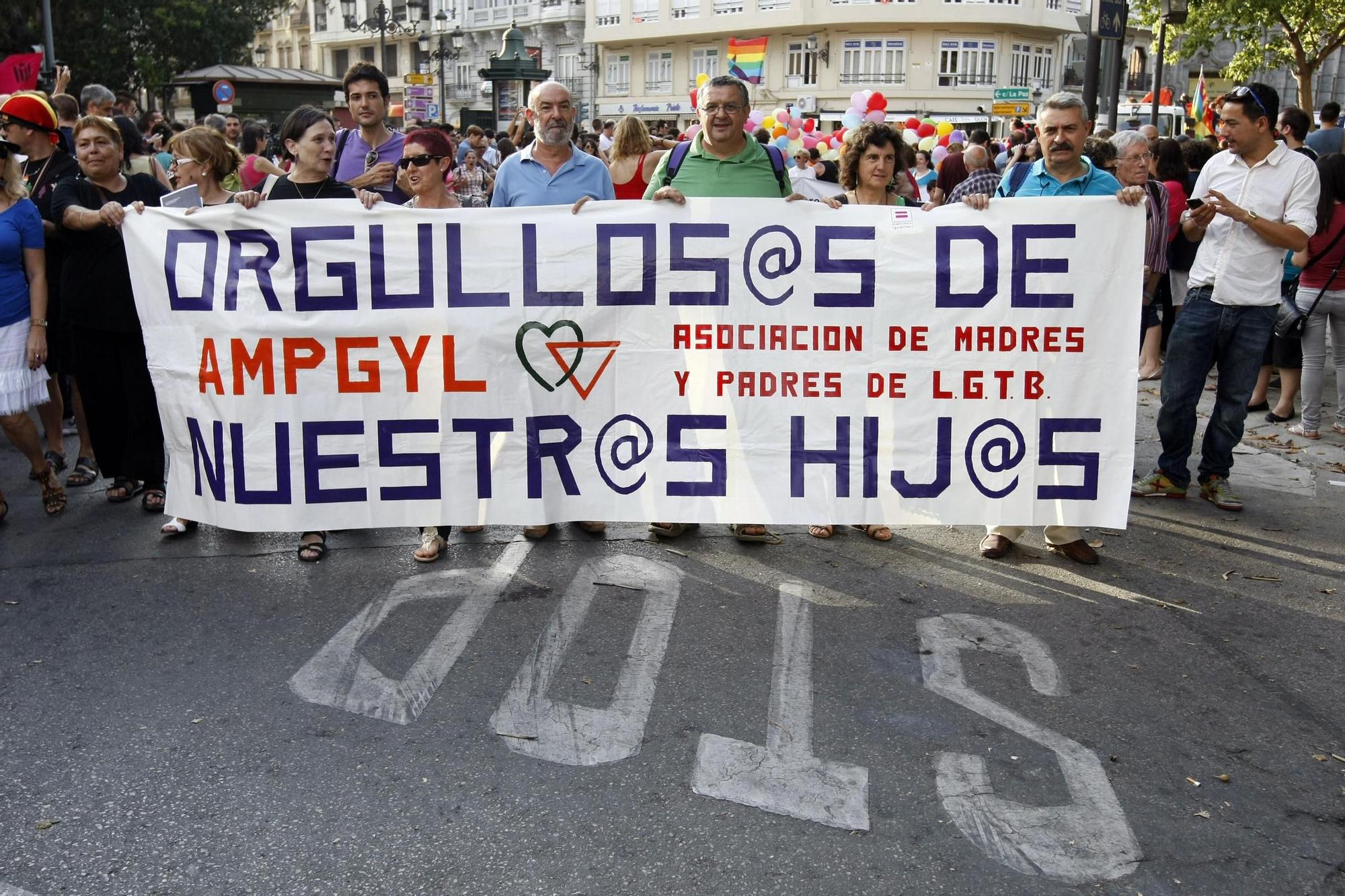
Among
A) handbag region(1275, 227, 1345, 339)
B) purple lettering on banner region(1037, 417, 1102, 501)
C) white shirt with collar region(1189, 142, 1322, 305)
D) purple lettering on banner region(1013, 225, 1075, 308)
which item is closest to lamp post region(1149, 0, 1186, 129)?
handbag region(1275, 227, 1345, 339)

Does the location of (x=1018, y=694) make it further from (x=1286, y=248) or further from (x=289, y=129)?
(x=289, y=129)

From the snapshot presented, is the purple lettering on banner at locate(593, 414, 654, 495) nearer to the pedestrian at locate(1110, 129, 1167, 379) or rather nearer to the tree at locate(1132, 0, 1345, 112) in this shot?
the pedestrian at locate(1110, 129, 1167, 379)

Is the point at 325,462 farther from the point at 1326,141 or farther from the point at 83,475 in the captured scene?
the point at 1326,141

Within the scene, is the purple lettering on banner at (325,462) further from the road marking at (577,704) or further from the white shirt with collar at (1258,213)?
the white shirt with collar at (1258,213)

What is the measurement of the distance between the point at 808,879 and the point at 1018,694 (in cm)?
137

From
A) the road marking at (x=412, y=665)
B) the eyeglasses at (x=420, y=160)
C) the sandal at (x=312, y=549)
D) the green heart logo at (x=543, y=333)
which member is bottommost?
the road marking at (x=412, y=665)

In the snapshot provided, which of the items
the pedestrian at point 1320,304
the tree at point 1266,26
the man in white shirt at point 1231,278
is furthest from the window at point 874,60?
the man in white shirt at point 1231,278

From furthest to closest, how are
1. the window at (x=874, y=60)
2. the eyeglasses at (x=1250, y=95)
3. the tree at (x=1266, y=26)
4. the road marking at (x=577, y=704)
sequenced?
the window at (x=874, y=60) → the tree at (x=1266, y=26) → the eyeglasses at (x=1250, y=95) → the road marking at (x=577, y=704)

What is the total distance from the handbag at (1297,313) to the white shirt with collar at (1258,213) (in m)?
1.91

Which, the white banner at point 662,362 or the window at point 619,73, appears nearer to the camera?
the white banner at point 662,362

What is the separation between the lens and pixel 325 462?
542cm

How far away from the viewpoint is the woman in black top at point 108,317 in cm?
599

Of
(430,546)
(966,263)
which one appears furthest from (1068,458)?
(430,546)

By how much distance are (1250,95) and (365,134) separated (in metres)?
4.44
